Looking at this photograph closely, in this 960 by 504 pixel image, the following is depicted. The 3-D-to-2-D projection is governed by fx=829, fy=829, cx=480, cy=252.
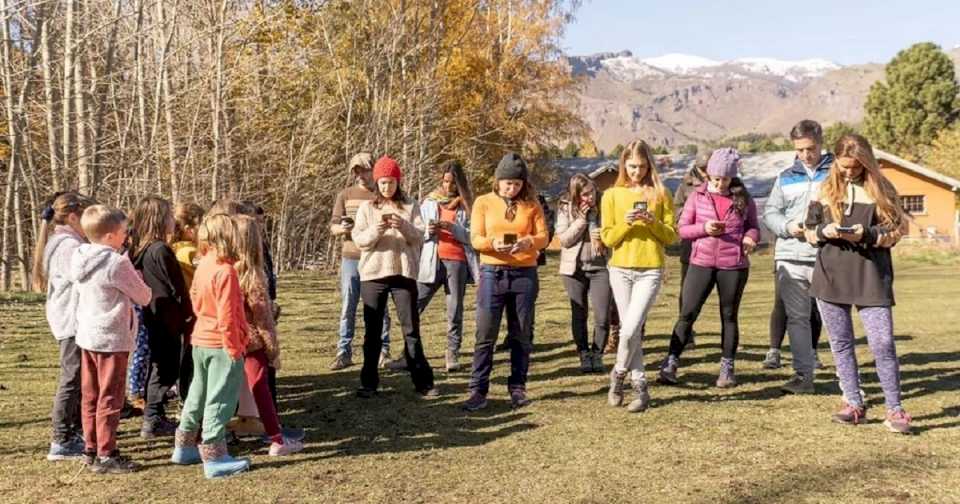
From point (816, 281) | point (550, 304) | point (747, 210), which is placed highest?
point (747, 210)

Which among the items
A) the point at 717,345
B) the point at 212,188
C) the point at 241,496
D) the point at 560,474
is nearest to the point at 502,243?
the point at 560,474

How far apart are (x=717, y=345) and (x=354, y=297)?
13.4 feet

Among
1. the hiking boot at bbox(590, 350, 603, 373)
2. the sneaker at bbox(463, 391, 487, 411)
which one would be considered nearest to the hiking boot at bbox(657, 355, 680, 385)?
the hiking boot at bbox(590, 350, 603, 373)

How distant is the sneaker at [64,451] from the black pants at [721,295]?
4.44 meters

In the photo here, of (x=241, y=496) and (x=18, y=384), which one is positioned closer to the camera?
(x=241, y=496)

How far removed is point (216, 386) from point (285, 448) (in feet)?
2.13

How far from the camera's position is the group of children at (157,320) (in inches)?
Answer: 181

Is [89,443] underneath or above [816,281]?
underneath

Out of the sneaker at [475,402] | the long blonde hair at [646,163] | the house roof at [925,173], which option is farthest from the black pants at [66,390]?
the house roof at [925,173]

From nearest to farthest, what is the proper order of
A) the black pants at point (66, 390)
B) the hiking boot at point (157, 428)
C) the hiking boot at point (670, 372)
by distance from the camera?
the black pants at point (66, 390) → the hiking boot at point (157, 428) → the hiking boot at point (670, 372)

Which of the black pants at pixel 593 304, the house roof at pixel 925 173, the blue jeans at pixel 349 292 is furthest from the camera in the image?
the house roof at pixel 925 173

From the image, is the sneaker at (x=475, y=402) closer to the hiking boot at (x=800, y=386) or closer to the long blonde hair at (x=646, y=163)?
the long blonde hair at (x=646, y=163)

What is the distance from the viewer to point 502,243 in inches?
229

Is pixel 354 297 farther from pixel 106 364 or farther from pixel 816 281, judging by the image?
pixel 816 281
